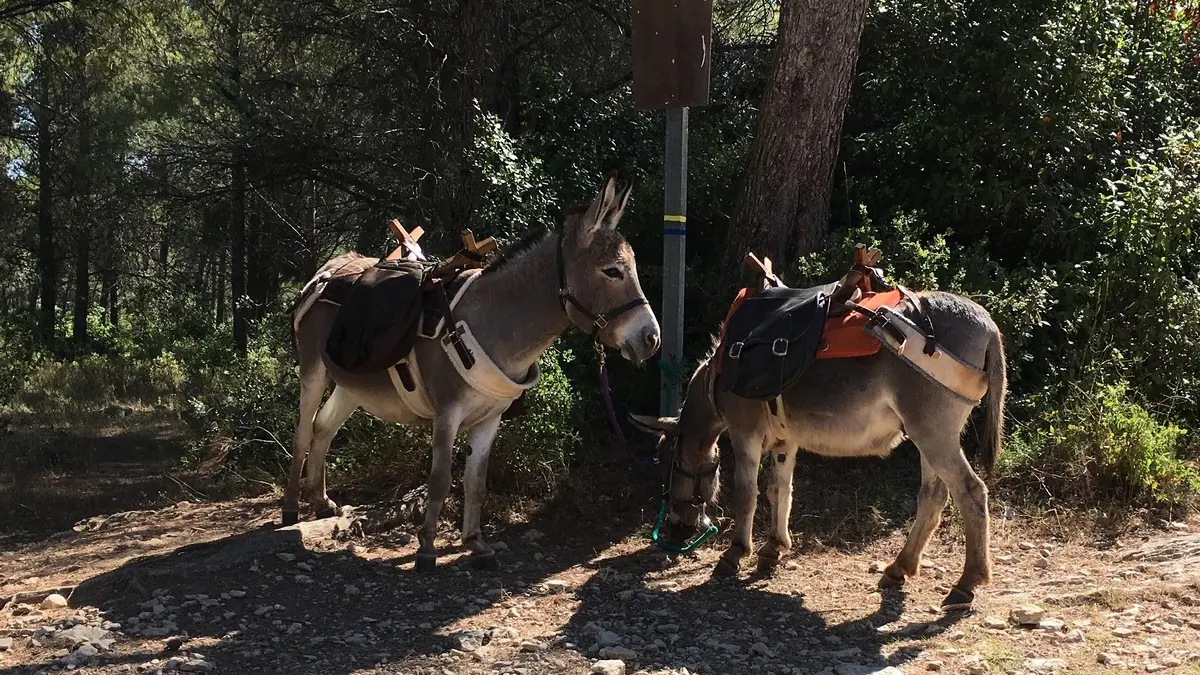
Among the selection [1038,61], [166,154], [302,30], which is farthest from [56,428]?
[1038,61]

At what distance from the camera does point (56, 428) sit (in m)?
12.1

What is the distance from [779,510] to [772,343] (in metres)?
1.16

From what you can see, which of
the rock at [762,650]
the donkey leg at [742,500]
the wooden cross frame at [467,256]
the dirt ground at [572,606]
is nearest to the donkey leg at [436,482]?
the dirt ground at [572,606]

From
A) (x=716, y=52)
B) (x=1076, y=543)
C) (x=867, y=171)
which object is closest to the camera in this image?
(x=1076, y=543)

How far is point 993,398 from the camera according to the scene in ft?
16.6

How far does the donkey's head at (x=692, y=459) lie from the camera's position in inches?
229

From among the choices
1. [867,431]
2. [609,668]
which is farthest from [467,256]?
[609,668]

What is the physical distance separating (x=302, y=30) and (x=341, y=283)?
528 cm

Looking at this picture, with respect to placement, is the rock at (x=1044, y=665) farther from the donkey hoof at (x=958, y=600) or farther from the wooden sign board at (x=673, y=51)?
the wooden sign board at (x=673, y=51)

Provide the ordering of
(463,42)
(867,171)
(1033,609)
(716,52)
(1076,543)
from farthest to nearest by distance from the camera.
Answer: (716,52), (463,42), (867,171), (1076,543), (1033,609)

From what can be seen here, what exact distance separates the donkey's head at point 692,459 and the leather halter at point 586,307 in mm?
776

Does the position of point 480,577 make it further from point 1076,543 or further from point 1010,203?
point 1010,203

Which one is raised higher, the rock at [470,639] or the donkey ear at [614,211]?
the donkey ear at [614,211]

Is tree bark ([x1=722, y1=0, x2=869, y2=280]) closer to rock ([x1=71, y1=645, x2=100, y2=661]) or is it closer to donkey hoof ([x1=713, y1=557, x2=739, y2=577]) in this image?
donkey hoof ([x1=713, y1=557, x2=739, y2=577])
